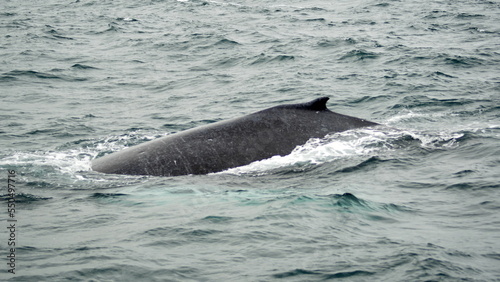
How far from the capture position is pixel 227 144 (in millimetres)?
9656

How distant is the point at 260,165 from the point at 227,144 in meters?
0.60

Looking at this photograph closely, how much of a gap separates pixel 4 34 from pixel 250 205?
74.1ft

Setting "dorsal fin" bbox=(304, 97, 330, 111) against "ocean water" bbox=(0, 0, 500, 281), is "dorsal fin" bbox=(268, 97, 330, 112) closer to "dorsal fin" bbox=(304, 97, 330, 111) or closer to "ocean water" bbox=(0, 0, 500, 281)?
"dorsal fin" bbox=(304, 97, 330, 111)

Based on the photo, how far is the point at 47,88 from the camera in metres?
18.3

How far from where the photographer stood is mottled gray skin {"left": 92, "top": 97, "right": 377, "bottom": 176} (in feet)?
30.8

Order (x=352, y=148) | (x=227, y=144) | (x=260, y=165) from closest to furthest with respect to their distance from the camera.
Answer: (x=260, y=165)
(x=227, y=144)
(x=352, y=148)

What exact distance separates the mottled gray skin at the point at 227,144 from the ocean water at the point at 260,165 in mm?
205

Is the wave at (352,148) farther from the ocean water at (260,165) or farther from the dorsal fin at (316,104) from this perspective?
the dorsal fin at (316,104)

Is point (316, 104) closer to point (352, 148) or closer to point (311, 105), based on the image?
point (311, 105)

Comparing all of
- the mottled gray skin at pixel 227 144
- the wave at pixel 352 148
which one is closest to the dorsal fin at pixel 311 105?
the mottled gray skin at pixel 227 144

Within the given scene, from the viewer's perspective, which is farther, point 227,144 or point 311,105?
point 311,105

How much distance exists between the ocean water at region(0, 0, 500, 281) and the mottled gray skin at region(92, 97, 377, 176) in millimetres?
205

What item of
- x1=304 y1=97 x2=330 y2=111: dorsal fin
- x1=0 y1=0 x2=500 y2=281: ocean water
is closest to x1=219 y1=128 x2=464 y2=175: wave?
x1=0 y1=0 x2=500 y2=281: ocean water

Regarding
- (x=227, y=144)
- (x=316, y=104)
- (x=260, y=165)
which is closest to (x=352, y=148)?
(x=316, y=104)
